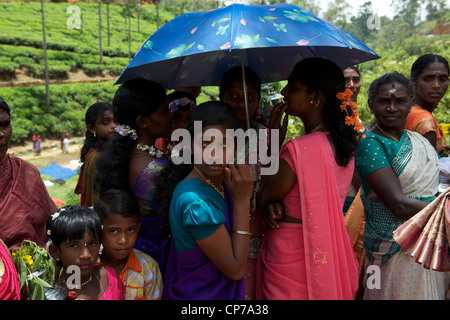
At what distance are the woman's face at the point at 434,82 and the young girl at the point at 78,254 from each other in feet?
11.0

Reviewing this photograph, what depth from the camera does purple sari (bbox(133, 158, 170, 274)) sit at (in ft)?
7.64

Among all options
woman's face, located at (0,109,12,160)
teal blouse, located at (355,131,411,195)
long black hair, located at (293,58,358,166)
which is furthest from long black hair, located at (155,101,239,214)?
woman's face, located at (0,109,12,160)

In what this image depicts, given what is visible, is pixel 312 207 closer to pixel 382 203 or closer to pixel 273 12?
pixel 382 203

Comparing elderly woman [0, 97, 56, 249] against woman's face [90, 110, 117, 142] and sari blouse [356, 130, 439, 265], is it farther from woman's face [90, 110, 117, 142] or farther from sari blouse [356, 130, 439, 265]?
sari blouse [356, 130, 439, 265]

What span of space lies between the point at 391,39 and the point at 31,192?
75249 millimetres

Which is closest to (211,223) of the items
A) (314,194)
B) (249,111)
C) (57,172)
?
(314,194)

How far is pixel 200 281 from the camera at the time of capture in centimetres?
206

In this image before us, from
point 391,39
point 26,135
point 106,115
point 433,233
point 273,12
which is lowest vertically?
point 26,135

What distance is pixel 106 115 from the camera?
411 centimetres

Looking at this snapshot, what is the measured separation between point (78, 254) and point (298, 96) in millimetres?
1622

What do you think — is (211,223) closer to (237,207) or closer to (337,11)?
(237,207)

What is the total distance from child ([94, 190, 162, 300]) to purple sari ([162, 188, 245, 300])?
0.33 metres

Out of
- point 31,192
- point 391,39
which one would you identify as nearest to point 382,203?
point 31,192

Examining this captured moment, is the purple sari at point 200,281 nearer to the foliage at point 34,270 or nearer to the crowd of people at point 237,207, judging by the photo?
the crowd of people at point 237,207
